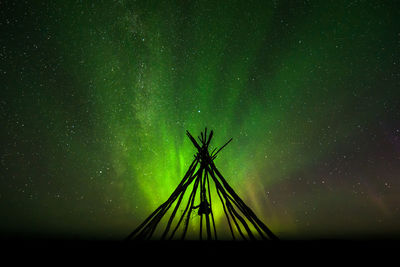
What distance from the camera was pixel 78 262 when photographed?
4.10 meters

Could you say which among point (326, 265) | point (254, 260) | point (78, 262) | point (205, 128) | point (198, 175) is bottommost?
point (326, 265)

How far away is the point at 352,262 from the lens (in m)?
3.97

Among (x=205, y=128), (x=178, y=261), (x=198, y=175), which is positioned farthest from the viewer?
(x=205, y=128)

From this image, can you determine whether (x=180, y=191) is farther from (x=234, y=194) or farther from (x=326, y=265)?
(x=326, y=265)

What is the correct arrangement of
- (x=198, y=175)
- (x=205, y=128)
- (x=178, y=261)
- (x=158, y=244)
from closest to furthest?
(x=178, y=261) → (x=158, y=244) → (x=198, y=175) → (x=205, y=128)

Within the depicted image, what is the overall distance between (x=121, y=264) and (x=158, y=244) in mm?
1520

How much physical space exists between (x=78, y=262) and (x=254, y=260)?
352 centimetres

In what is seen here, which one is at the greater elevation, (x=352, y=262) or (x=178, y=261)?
(x=178, y=261)

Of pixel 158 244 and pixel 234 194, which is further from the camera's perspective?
pixel 234 194

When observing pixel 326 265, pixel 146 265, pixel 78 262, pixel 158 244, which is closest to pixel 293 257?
pixel 326 265

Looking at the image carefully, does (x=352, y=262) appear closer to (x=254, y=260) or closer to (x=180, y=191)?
(x=254, y=260)

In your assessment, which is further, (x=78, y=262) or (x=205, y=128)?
(x=205, y=128)

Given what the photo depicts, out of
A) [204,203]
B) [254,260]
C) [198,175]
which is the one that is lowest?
[254,260]

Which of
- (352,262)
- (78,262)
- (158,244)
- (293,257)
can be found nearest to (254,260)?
(293,257)
